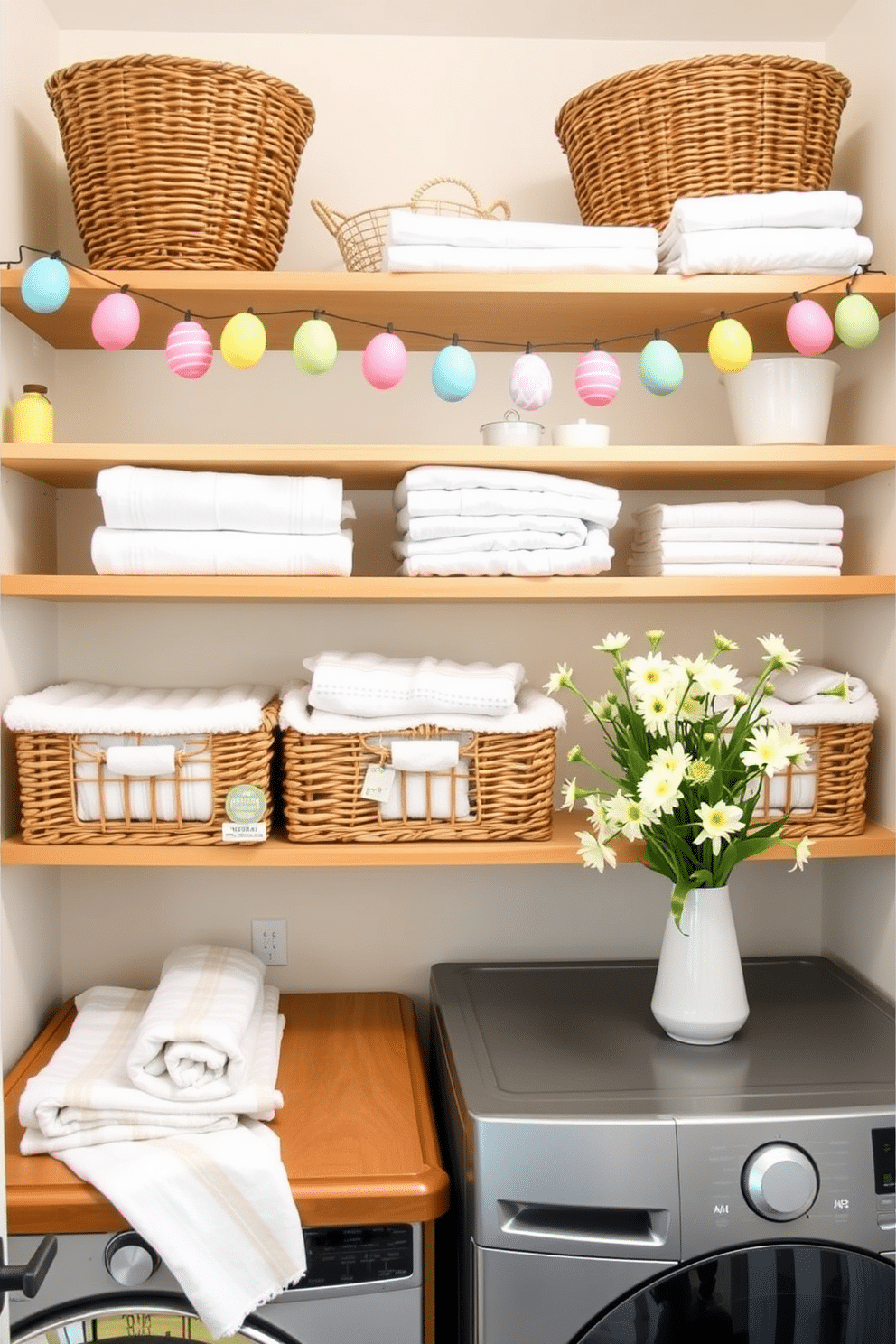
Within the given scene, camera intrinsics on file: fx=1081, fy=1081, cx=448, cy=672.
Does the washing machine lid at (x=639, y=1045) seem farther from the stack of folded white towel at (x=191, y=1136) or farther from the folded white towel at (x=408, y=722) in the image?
the folded white towel at (x=408, y=722)

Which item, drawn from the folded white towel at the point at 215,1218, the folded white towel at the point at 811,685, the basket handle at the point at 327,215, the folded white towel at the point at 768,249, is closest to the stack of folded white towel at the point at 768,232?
the folded white towel at the point at 768,249

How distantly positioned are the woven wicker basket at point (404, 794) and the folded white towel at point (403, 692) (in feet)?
0.14

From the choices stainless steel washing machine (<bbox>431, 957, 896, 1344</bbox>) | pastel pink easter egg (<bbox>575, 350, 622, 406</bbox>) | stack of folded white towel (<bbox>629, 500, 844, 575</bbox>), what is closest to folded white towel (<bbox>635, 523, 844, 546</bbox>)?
stack of folded white towel (<bbox>629, 500, 844, 575</bbox>)

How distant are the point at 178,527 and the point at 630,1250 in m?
1.20

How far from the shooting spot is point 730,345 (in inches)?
63.7

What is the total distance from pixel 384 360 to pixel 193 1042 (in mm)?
1019

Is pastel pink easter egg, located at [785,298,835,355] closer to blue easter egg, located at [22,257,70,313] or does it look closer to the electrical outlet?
blue easter egg, located at [22,257,70,313]

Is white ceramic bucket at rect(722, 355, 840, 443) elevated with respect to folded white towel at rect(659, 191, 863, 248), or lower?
lower

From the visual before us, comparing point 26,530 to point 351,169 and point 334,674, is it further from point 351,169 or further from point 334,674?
point 351,169

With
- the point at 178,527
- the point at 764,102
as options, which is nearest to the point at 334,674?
the point at 178,527

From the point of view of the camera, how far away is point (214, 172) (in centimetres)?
162

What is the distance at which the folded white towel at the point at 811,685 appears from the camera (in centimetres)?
175

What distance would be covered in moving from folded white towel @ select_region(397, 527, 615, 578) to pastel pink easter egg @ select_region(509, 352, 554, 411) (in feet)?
0.76

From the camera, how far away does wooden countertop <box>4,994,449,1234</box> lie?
1418 millimetres
